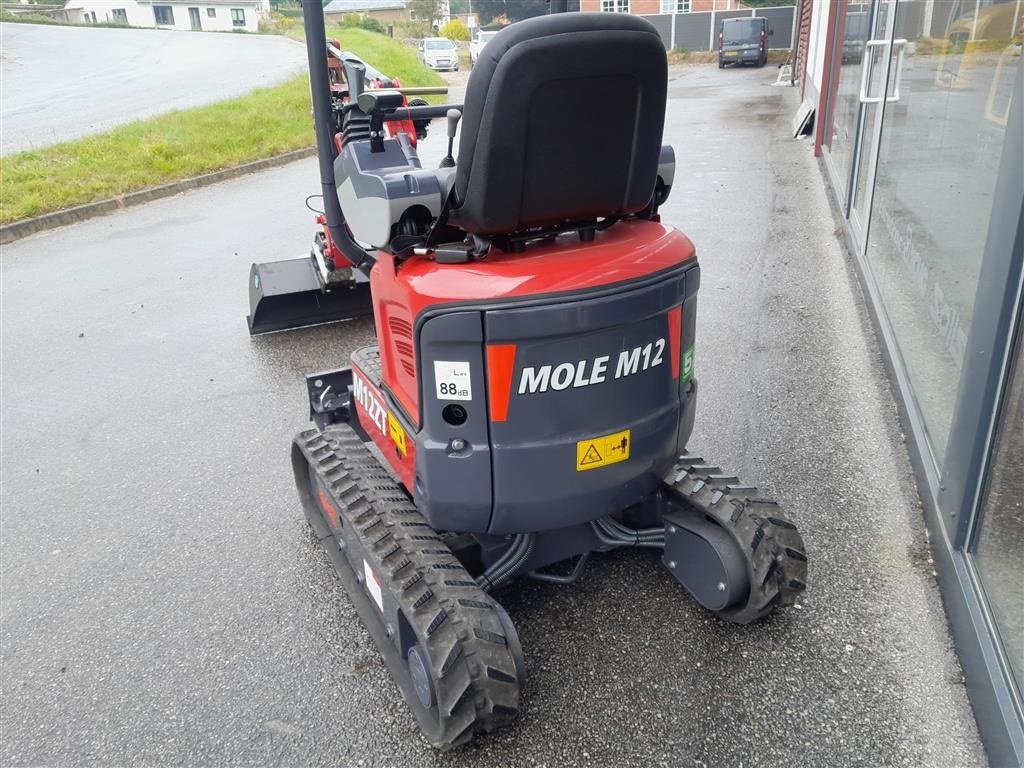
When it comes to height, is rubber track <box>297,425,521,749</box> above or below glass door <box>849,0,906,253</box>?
below

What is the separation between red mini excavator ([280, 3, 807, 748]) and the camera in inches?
83.9

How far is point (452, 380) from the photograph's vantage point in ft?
7.50

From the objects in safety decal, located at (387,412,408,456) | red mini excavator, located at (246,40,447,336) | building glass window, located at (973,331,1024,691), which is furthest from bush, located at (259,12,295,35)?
building glass window, located at (973,331,1024,691)

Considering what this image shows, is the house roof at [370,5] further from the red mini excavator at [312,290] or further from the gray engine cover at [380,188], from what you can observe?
the gray engine cover at [380,188]

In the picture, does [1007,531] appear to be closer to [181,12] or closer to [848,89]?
[848,89]

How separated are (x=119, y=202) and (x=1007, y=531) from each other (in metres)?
10.5

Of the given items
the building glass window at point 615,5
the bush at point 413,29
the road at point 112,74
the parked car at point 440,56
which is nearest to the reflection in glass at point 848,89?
the road at point 112,74

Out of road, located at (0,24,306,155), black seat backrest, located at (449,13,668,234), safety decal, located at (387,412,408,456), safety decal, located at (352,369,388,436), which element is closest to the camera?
black seat backrest, located at (449,13,668,234)

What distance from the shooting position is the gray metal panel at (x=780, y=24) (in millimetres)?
37875

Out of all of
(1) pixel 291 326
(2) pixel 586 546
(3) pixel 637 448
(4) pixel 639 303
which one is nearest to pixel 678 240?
(4) pixel 639 303

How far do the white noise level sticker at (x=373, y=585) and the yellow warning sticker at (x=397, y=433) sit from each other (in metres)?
0.38

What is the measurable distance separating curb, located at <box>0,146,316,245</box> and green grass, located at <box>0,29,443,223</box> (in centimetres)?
15

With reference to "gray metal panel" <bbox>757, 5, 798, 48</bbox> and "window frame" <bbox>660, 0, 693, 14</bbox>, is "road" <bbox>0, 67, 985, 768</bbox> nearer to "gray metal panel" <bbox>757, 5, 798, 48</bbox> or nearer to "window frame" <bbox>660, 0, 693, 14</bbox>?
"gray metal panel" <bbox>757, 5, 798, 48</bbox>

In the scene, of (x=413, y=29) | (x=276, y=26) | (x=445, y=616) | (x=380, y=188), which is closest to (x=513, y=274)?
(x=380, y=188)
